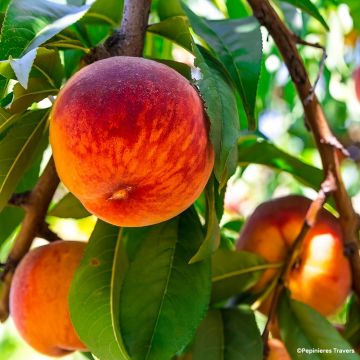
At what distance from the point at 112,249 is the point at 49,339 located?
0.60 ft

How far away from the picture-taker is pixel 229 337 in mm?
1143

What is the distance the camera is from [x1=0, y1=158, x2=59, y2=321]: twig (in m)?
1.17

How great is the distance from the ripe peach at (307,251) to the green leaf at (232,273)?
58 millimetres

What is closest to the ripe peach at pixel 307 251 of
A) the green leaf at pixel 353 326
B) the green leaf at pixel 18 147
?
the green leaf at pixel 353 326

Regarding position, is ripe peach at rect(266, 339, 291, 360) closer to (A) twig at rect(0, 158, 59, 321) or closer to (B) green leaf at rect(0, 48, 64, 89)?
(A) twig at rect(0, 158, 59, 321)

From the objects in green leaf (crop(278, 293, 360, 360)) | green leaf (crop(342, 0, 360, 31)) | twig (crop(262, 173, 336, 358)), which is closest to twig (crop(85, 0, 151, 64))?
twig (crop(262, 173, 336, 358))

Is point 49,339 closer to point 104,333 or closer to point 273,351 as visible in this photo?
point 104,333

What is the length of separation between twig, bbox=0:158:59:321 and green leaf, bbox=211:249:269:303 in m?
0.32

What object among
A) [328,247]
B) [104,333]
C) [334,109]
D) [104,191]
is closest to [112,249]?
[104,333]

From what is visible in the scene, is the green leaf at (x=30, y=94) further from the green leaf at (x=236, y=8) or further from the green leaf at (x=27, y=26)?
the green leaf at (x=236, y=8)

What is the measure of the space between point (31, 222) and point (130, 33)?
0.39 metres

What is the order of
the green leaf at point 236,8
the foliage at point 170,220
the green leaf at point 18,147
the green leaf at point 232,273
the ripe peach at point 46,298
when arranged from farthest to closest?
the green leaf at point 236,8, the green leaf at point 232,273, the ripe peach at point 46,298, the green leaf at point 18,147, the foliage at point 170,220

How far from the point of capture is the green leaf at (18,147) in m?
1.02

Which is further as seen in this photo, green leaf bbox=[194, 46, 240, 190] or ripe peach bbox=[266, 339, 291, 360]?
ripe peach bbox=[266, 339, 291, 360]
